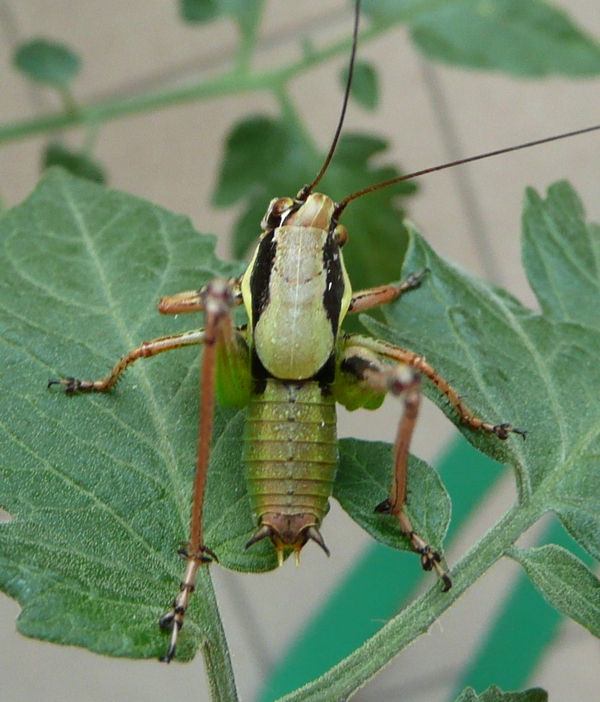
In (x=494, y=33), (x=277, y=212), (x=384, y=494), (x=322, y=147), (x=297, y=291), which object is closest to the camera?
(x=384, y=494)

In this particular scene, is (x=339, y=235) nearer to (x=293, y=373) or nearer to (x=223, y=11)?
(x=293, y=373)

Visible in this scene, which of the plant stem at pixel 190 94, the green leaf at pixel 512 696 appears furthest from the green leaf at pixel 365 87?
the green leaf at pixel 512 696

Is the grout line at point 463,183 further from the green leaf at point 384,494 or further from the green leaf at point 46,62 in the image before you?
the green leaf at point 384,494

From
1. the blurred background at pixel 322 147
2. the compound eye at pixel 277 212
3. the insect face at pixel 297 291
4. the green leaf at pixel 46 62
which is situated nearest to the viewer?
the insect face at pixel 297 291

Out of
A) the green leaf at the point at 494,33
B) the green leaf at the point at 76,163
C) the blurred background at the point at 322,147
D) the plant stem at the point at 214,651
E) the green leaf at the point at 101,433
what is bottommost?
the blurred background at the point at 322,147

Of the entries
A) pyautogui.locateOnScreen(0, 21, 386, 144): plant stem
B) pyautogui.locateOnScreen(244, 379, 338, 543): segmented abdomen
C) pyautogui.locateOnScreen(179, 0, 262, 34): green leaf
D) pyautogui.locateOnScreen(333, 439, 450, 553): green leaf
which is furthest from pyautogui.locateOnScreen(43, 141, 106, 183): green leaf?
pyautogui.locateOnScreen(333, 439, 450, 553): green leaf

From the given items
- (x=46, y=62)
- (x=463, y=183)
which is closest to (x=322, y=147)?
(x=463, y=183)

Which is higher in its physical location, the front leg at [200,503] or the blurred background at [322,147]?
the front leg at [200,503]
